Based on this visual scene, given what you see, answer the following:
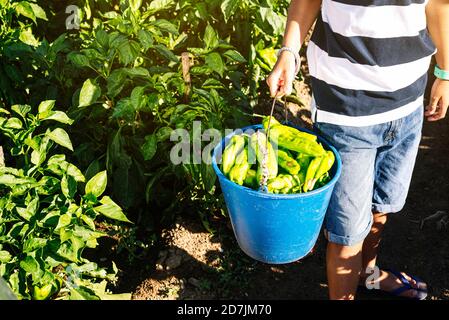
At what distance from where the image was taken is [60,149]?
2984mm

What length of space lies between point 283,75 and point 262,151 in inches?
10.9

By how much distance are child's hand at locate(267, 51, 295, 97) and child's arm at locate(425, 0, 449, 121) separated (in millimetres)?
479

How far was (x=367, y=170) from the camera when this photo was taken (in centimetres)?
204

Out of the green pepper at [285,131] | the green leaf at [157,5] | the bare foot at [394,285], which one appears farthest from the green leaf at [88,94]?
the bare foot at [394,285]

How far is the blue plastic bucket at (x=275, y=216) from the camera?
1.82 m

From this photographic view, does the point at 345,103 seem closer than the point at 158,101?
Yes

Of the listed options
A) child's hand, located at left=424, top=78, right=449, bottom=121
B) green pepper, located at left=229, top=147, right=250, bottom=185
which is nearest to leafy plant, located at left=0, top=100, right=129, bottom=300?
green pepper, located at left=229, top=147, right=250, bottom=185

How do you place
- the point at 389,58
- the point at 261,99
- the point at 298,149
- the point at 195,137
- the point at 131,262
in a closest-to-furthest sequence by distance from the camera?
the point at 389,58 < the point at 298,149 < the point at 195,137 < the point at 131,262 < the point at 261,99

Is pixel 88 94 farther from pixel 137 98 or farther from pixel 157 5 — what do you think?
pixel 157 5

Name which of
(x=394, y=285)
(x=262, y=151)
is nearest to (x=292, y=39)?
(x=262, y=151)

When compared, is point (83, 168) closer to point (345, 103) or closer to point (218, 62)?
point (218, 62)

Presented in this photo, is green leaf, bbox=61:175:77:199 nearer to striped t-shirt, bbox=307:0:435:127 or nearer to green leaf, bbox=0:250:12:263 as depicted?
green leaf, bbox=0:250:12:263
